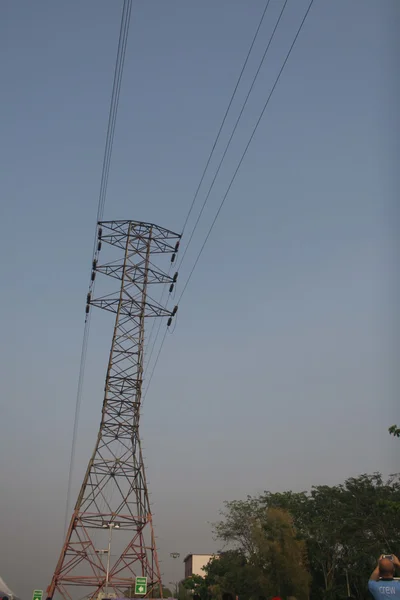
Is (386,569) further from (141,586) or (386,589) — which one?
(141,586)

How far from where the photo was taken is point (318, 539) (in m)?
48.1

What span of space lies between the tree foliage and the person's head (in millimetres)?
38514

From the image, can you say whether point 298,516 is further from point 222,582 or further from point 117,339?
point 117,339

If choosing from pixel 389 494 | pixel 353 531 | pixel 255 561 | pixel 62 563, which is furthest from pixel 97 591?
pixel 389 494

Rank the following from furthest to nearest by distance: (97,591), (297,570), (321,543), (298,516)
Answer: (298,516) < (321,543) < (297,570) < (97,591)

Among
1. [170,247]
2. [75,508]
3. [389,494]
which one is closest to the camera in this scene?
[75,508]

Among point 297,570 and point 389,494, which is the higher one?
point 389,494

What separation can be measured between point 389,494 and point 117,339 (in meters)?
25.2

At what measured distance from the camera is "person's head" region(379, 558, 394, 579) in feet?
16.1

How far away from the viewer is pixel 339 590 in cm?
4744

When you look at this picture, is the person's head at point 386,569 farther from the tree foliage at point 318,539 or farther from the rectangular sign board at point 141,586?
the tree foliage at point 318,539

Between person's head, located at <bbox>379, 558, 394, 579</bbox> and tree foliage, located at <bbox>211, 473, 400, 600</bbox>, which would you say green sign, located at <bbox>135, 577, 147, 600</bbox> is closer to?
tree foliage, located at <bbox>211, 473, 400, 600</bbox>

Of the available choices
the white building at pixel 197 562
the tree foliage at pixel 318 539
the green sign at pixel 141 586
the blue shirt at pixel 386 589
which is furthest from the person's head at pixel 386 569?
the white building at pixel 197 562

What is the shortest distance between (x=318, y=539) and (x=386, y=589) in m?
47.6
